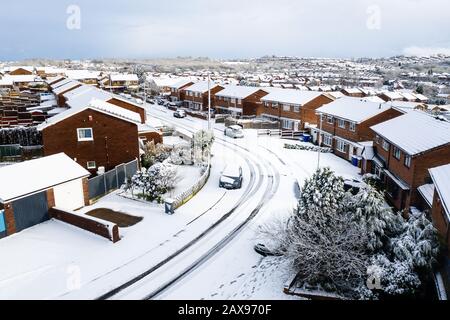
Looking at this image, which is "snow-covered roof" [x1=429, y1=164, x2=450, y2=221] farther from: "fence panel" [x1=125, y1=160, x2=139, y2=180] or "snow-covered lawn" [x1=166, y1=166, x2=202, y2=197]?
"fence panel" [x1=125, y1=160, x2=139, y2=180]

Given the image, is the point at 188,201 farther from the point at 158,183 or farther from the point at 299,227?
the point at 299,227

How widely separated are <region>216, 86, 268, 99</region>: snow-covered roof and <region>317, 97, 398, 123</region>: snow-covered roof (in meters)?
22.1

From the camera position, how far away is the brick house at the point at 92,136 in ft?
104

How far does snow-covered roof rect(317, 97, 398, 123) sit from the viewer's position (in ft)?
136

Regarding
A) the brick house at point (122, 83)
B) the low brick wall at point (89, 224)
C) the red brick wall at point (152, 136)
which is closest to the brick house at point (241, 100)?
the red brick wall at point (152, 136)

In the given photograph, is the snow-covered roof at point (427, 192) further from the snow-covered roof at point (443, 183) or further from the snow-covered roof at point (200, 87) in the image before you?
the snow-covered roof at point (200, 87)

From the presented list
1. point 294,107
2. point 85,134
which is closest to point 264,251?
point 85,134

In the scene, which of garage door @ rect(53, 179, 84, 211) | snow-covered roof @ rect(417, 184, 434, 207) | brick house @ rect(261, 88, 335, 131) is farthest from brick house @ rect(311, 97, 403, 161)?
garage door @ rect(53, 179, 84, 211)

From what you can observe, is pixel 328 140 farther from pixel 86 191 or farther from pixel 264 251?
pixel 86 191

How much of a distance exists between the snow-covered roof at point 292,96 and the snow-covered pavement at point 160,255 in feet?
93.8

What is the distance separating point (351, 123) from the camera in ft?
139

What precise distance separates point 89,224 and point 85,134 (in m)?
11.9

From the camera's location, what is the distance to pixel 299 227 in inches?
737
